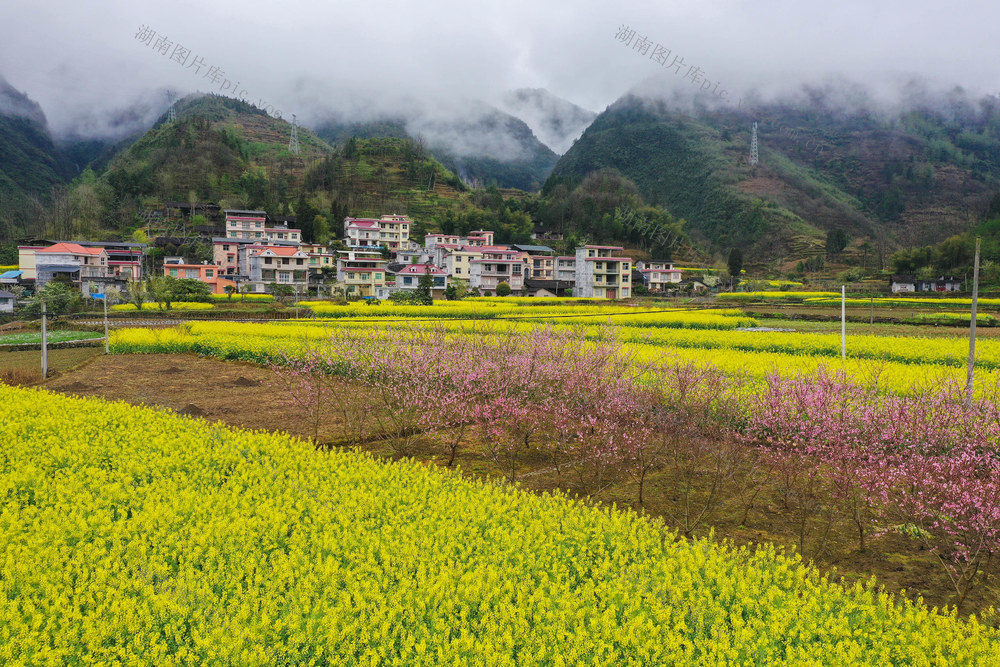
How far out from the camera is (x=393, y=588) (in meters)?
3.83

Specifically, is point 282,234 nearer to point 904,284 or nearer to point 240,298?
point 240,298

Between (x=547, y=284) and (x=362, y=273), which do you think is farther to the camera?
(x=547, y=284)

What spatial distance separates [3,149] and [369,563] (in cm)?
15744

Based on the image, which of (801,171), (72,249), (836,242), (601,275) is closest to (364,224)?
(72,249)

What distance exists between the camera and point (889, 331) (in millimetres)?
30484

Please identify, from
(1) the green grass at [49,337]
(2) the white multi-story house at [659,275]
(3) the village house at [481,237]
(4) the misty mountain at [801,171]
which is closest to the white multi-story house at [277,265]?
(3) the village house at [481,237]

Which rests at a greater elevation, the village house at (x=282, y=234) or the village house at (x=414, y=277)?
the village house at (x=282, y=234)

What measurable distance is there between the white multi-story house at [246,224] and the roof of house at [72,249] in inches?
737

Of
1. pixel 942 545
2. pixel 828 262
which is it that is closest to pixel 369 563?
pixel 942 545

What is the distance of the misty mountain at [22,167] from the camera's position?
9006 centimetres

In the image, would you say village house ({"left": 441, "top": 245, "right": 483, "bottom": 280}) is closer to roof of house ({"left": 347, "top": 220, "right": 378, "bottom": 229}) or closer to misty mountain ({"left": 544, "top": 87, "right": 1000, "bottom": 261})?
roof of house ({"left": 347, "top": 220, "right": 378, "bottom": 229})

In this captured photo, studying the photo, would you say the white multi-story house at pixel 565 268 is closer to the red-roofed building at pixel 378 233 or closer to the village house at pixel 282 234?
the red-roofed building at pixel 378 233

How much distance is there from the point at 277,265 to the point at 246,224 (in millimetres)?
18454

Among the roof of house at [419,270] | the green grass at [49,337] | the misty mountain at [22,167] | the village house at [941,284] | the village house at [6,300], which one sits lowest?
the green grass at [49,337]
